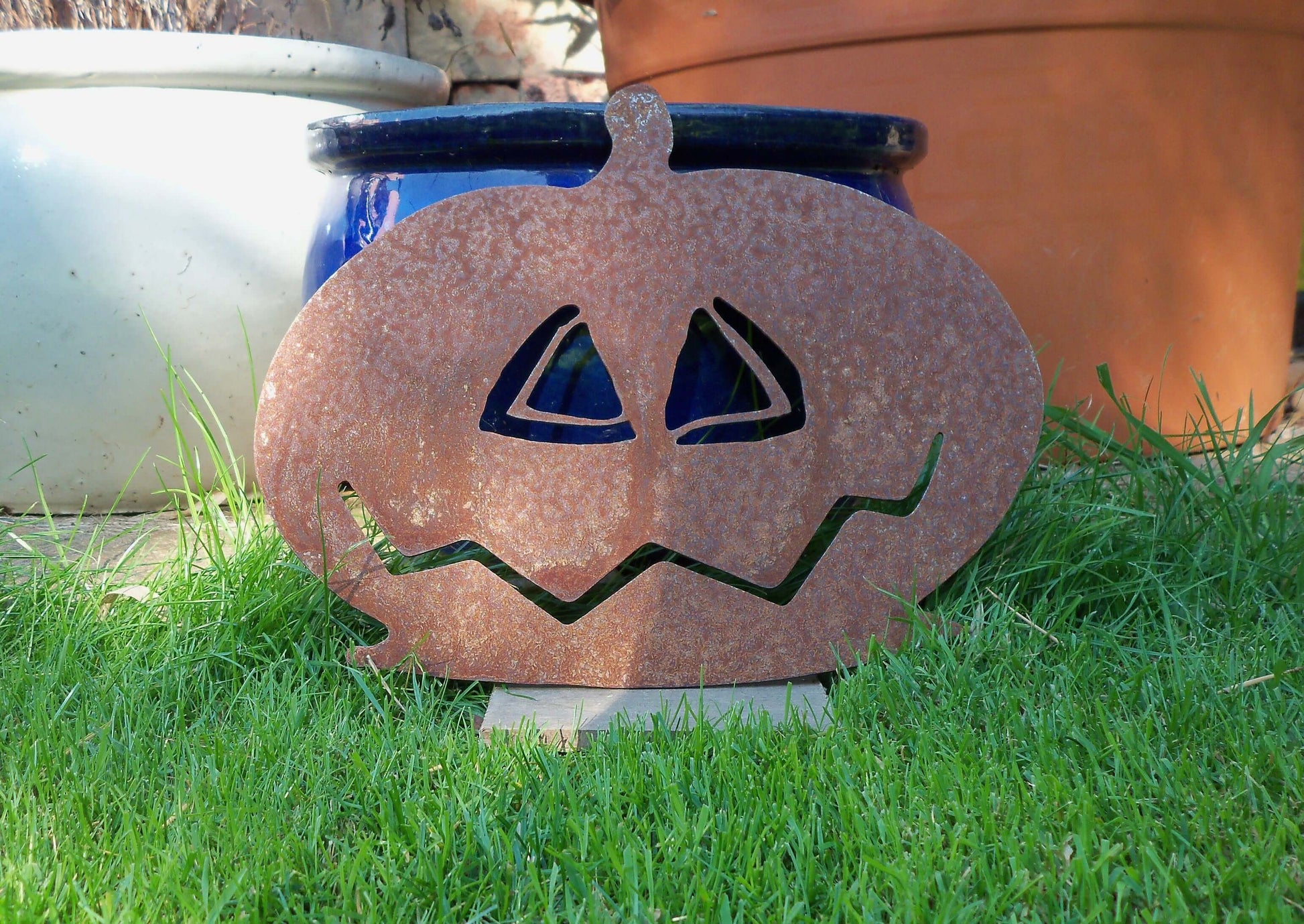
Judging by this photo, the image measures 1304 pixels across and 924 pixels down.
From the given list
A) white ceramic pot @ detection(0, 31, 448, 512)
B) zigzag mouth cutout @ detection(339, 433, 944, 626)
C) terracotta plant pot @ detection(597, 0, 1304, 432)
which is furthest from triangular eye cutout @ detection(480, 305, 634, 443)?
terracotta plant pot @ detection(597, 0, 1304, 432)

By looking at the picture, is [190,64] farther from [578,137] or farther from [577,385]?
[577,385]

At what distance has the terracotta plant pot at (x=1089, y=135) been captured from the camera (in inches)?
74.6

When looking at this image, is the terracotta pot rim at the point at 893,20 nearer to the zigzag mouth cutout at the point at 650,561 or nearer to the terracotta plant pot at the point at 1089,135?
the terracotta plant pot at the point at 1089,135

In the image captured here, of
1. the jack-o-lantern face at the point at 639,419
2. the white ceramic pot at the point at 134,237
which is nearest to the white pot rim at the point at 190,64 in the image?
the white ceramic pot at the point at 134,237

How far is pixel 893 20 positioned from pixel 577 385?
1.07m

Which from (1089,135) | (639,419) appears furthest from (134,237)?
(1089,135)

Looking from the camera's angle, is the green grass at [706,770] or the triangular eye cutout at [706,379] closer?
the green grass at [706,770]

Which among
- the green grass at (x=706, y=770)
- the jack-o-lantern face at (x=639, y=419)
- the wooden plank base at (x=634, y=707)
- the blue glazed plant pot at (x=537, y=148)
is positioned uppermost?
the blue glazed plant pot at (x=537, y=148)

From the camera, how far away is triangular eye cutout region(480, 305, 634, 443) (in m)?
1.31

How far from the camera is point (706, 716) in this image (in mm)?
1185

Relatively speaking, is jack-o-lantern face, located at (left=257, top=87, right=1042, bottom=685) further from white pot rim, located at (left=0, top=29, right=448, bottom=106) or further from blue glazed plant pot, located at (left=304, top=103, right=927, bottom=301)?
white pot rim, located at (left=0, top=29, right=448, bottom=106)

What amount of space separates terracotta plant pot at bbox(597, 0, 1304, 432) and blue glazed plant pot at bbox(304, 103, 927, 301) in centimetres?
56

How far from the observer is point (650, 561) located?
56.0 inches

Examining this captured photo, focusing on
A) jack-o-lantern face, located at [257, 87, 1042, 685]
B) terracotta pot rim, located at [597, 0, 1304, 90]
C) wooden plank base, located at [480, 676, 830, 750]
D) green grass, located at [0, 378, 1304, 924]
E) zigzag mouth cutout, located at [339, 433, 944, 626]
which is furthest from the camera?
terracotta pot rim, located at [597, 0, 1304, 90]
